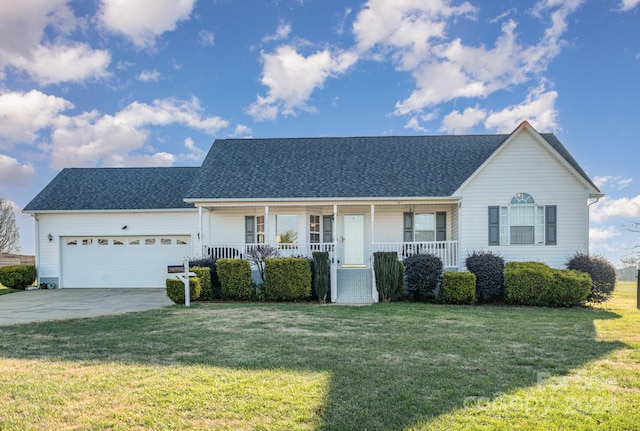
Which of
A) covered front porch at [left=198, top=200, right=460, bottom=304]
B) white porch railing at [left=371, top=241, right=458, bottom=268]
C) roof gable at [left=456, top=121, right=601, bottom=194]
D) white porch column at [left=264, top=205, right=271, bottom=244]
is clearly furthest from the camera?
covered front porch at [left=198, top=200, right=460, bottom=304]

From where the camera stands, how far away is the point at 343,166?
17703 mm

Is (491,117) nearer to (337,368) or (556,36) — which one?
(556,36)

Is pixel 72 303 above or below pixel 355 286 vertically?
below

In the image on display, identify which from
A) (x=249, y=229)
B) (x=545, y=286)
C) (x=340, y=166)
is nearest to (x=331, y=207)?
(x=340, y=166)

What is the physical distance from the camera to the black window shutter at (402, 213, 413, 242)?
1705 cm

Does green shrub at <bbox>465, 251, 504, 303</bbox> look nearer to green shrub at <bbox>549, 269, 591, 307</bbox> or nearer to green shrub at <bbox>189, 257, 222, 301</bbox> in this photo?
green shrub at <bbox>549, 269, 591, 307</bbox>

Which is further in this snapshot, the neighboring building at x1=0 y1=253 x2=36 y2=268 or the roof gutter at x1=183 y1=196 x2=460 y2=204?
the neighboring building at x1=0 y1=253 x2=36 y2=268

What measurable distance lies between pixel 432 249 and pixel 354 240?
3.37 meters

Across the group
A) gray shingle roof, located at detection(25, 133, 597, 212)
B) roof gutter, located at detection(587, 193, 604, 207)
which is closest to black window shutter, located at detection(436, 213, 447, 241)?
gray shingle roof, located at detection(25, 133, 597, 212)

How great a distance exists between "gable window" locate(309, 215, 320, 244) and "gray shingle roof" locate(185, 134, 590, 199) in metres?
1.60

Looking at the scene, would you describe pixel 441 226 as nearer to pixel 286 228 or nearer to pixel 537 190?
pixel 537 190

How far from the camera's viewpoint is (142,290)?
17.7 metres

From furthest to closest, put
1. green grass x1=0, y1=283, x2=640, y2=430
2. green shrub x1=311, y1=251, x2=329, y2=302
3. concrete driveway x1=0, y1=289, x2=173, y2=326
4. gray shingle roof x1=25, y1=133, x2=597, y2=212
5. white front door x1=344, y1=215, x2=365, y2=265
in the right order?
white front door x1=344, y1=215, x2=365, y2=265 < gray shingle roof x1=25, y1=133, x2=597, y2=212 < green shrub x1=311, y1=251, x2=329, y2=302 < concrete driveway x1=0, y1=289, x2=173, y2=326 < green grass x1=0, y1=283, x2=640, y2=430

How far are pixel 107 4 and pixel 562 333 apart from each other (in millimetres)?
16222
